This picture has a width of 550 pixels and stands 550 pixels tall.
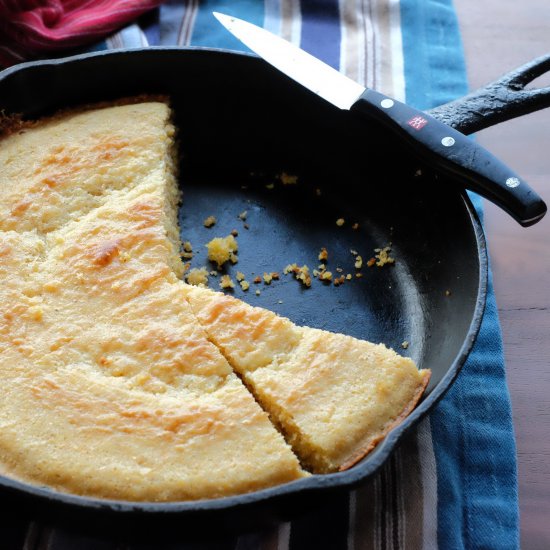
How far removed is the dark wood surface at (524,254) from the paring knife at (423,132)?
527mm

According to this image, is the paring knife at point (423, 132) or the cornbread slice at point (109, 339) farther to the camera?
the paring knife at point (423, 132)

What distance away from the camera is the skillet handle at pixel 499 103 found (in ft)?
8.50

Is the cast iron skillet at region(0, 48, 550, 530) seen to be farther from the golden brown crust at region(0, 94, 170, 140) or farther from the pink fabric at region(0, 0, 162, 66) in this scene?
the pink fabric at region(0, 0, 162, 66)

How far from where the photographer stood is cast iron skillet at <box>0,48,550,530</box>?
103 inches

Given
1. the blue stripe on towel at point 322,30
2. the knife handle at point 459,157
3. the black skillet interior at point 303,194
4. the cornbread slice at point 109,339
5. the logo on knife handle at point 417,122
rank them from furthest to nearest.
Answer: the blue stripe on towel at point 322,30, the black skillet interior at point 303,194, the logo on knife handle at point 417,122, the knife handle at point 459,157, the cornbread slice at point 109,339

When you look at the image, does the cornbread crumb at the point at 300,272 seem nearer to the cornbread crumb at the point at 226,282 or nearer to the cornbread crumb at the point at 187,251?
the cornbread crumb at the point at 226,282

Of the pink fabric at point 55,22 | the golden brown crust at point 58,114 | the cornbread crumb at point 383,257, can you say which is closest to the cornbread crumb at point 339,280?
the cornbread crumb at point 383,257

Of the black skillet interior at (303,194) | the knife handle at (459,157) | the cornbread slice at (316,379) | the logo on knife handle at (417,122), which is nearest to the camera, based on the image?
the cornbread slice at (316,379)

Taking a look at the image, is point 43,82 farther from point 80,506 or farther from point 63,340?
point 80,506

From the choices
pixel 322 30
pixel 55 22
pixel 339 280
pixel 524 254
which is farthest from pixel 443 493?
pixel 55 22

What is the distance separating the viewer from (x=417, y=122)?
8.38 ft

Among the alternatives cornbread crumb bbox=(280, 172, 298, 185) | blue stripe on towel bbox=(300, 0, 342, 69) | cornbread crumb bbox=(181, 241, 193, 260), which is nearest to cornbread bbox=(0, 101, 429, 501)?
cornbread crumb bbox=(181, 241, 193, 260)

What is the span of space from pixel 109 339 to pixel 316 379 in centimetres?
66

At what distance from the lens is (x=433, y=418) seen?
241cm
